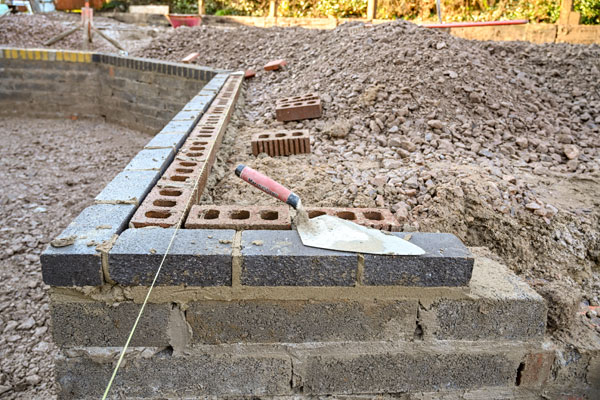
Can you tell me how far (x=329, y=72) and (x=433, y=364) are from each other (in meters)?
4.92

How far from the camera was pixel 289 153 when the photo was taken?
4.38 m

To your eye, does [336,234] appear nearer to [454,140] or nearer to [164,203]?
[164,203]

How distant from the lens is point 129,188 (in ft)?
9.01

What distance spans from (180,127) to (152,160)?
1.08 m

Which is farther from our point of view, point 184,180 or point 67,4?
point 67,4

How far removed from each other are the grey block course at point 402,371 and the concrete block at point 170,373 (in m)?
0.18

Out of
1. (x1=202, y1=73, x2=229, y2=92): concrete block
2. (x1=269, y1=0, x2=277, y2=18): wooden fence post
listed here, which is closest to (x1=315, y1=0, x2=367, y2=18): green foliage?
(x1=269, y1=0, x2=277, y2=18): wooden fence post

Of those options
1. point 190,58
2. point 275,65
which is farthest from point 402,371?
point 190,58

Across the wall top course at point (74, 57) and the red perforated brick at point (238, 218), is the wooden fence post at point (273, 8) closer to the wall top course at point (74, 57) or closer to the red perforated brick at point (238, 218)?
the wall top course at point (74, 57)

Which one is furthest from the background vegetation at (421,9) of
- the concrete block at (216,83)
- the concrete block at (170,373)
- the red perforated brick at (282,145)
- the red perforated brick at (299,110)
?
the concrete block at (170,373)

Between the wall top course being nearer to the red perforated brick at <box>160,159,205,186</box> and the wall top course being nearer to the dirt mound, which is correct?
the dirt mound

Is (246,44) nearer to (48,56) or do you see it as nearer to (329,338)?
(48,56)

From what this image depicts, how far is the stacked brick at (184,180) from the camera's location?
2.44m

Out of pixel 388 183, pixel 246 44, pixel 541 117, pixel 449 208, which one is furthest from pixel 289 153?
pixel 246 44
